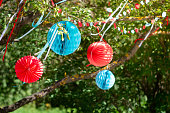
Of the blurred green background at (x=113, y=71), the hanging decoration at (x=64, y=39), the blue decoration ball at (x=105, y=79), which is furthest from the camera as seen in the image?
the blurred green background at (x=113, y=71)

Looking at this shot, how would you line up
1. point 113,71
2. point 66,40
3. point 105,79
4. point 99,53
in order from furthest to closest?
point 113,71 < point 105,79 < point 99,53 < point 66,40

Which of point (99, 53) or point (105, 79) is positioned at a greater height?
point (99, 53)

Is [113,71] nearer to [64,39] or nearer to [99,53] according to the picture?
[99,53]

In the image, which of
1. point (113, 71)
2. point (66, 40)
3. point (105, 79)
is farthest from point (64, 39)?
point (113, 71)

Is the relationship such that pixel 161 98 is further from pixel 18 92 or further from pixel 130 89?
pixel 18 92

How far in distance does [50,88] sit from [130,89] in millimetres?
2594

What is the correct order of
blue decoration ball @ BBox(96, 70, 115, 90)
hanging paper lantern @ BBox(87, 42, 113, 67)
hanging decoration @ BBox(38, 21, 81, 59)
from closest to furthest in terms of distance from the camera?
hanging decoration @ BBox(38, 21, 81, 59), hanging paper lantern @ BBox(87, 42, 113, 67), blue decoration ball @ BBox(96, 70, 115, 90)

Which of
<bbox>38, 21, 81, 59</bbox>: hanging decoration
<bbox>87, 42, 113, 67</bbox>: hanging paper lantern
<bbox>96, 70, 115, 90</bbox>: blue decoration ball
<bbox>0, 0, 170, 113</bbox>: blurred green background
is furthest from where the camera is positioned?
<bbox>0, 0, 170, 113</bbox>: blurred green background

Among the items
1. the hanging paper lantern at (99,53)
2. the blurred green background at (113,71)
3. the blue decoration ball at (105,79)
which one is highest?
the hanging paper lantern at (99,53)

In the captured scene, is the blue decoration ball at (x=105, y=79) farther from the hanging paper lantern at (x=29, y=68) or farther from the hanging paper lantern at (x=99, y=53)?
the hanging paper lantern at (x=29, y=68)

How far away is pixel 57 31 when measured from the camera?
7.48ft

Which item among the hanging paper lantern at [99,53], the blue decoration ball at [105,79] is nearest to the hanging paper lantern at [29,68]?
the hanging paper lantern at [99,53]

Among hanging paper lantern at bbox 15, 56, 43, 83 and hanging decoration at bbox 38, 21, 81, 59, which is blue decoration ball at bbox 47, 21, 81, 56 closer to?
hanging decoration at bbox 38, 21, 81, 59

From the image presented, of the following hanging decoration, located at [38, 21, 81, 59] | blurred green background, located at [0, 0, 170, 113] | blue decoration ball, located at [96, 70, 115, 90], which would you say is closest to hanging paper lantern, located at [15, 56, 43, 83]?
hanging decoration, located at [38, 21, 81, 59]
